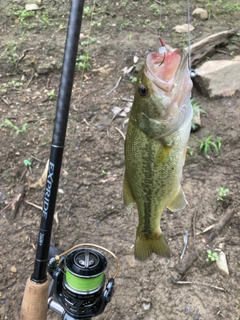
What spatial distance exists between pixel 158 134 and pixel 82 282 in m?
0.77

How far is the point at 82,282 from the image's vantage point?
1823 mm

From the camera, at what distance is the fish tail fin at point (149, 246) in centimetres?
188

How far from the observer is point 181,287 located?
2758mm

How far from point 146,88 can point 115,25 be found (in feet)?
12.8

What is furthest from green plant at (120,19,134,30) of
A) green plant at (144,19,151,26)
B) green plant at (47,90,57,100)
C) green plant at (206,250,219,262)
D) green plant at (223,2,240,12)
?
green plant at (206,250,219,262)

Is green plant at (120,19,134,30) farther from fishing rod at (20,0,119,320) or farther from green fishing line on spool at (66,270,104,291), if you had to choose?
green fishing line on spool at (66,270,104,291)

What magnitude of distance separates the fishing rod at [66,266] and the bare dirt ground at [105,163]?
0.72m

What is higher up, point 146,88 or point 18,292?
point 146,88

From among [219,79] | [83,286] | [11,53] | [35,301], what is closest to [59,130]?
[83,286]

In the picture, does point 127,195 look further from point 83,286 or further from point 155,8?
point 155,8

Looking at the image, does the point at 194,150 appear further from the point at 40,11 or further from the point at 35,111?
the point at 40,11

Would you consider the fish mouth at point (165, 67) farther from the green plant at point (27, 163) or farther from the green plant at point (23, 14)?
the green plant at point (23, 14)

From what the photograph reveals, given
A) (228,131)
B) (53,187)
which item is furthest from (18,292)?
(228,131)

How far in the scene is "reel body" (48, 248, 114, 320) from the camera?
183 centimetres
